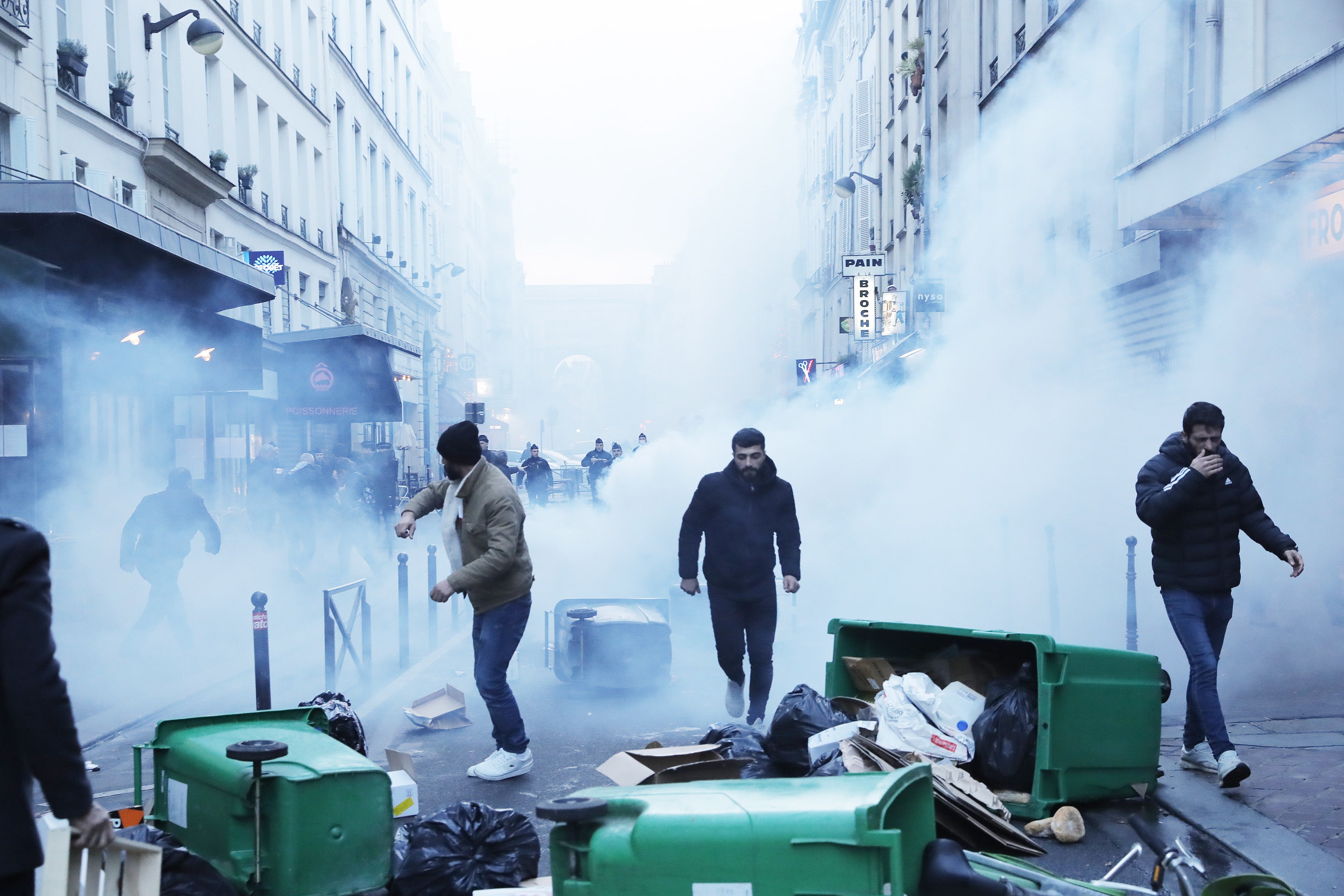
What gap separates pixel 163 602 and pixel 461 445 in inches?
183

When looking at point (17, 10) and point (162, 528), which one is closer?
point (162, 528)

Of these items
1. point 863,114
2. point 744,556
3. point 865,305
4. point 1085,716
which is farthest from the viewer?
point 863,114

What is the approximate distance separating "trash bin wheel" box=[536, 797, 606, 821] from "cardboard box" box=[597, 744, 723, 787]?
1.43m

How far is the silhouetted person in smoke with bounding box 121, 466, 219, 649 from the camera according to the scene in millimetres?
8406

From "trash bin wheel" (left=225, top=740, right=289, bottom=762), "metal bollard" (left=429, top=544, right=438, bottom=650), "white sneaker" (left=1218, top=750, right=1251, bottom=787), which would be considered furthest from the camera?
"metal bollard" (left=429, top=544, right=438, bottom=650)

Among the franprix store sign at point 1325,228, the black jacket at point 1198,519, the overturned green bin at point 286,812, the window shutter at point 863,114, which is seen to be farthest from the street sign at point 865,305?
the overturned green bin at point 286,812

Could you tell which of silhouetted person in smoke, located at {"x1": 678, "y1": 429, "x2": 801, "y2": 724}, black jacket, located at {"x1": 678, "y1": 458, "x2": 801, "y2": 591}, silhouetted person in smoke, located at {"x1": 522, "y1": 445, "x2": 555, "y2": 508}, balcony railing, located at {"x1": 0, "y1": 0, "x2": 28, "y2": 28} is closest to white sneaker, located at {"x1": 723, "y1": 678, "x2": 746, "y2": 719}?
silhouetted person in smoke, located at {"x1": 678, "y1": 429, "x2": 801, "y2": 724}

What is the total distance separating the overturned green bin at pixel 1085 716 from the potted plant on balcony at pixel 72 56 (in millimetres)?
12186

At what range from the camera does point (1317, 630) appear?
26.1 ft

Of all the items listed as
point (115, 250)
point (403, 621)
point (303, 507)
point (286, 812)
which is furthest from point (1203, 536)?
point (303, 507)

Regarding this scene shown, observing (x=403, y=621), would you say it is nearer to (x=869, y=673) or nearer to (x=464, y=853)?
(x=869, y=673)

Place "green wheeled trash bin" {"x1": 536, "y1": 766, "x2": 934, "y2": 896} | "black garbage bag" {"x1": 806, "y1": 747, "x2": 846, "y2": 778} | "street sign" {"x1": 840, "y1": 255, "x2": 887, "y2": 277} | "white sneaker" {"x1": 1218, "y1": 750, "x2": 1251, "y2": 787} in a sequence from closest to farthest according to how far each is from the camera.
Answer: "green wheeled trash bin" {"x1": 536, "y1": 766, "x2": 934, "y2": 896}, "black garbage bag" {"x1": 806, "y1": 747, "x2": 846, "y2": 778}, "white sneaker" {"x1": 1218, "y1": 750, "x2": 1251, "y2": 787}, "street sign" {"x1": 840, "y1": 255, "x2": 887, "y2": 277}

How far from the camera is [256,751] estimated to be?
304 centimetres

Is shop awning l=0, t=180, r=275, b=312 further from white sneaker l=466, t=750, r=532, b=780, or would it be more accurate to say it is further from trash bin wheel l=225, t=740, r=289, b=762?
trash bin wheel l=225, t=740, r=289, b=762
